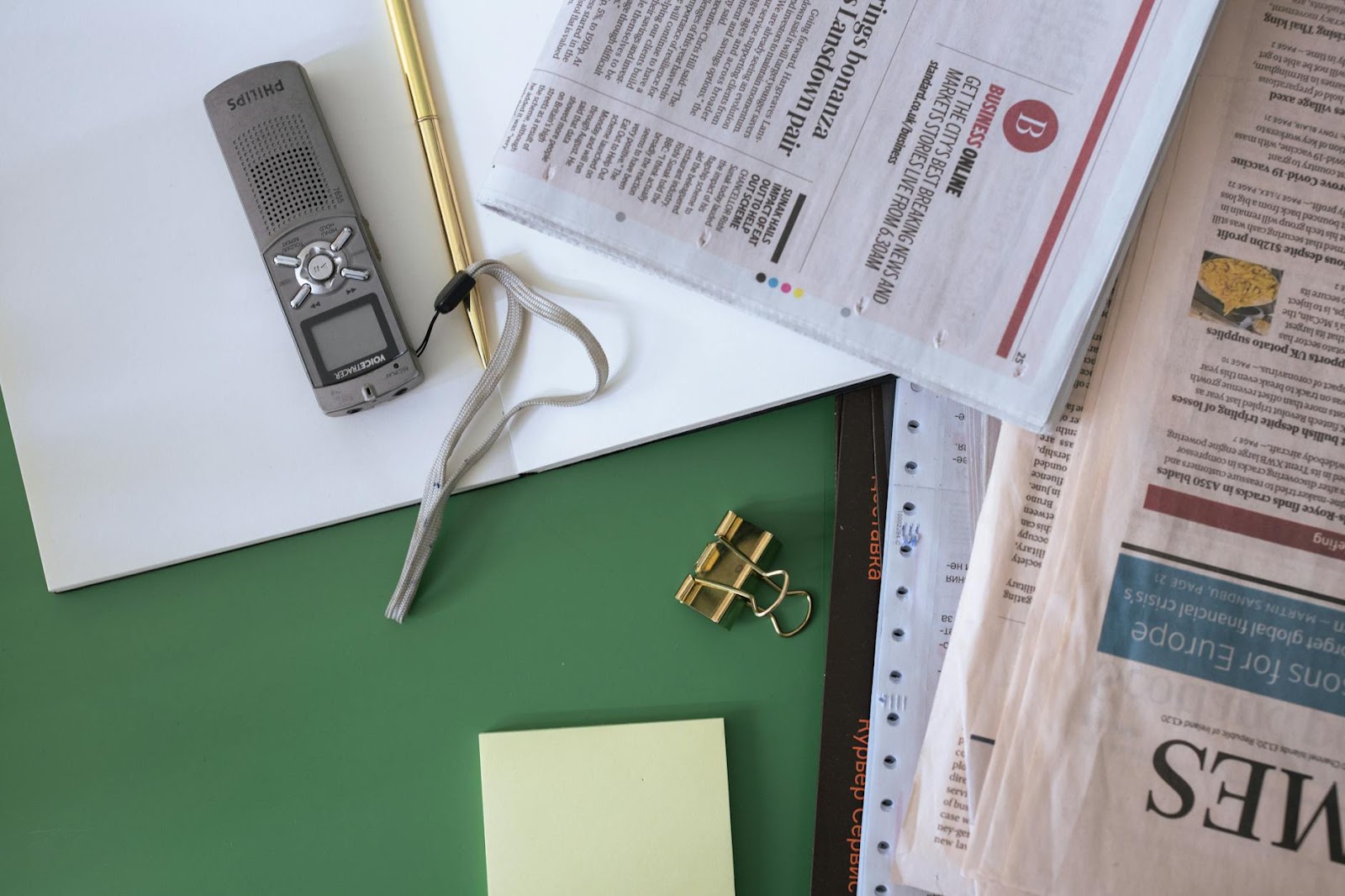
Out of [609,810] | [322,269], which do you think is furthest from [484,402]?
[609,810]

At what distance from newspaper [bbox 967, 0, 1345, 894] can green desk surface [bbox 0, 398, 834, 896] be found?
15 centimetres

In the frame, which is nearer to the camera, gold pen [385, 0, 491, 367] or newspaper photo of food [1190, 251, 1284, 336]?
newspaper photo of food [1190, 251, 1284, 336]

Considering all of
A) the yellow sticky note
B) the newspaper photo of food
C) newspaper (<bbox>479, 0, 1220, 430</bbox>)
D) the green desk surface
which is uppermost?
newspaper (<bbox>479, 0, 1220, 430</bbox>)

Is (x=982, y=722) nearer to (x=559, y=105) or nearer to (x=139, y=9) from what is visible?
(x=559, y=105)

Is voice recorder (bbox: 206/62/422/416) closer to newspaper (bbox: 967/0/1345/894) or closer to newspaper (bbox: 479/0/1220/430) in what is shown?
newspaper (bbox: 479/0/1220/430)

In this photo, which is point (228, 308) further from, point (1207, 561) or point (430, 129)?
point (1207, 561)

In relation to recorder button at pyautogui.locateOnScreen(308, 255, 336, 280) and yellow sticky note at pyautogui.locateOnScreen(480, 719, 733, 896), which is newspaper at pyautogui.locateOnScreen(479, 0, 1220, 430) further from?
yellow sticky note at pyautogui.locateOnScreen(480, 719, 733, 896)

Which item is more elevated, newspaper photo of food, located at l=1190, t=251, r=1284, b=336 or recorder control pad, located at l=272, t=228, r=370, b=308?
recorder control pad, located at l=272, t=228, r=370, b=308

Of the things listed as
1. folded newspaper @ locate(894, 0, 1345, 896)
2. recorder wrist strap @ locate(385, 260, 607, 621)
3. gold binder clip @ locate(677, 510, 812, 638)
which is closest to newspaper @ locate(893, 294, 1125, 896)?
folded newspaper @ locate(894, 0, 1345, 896)

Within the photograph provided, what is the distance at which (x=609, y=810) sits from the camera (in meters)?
0.62

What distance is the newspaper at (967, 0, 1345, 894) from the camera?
1.74 feet

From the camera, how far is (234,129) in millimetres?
648

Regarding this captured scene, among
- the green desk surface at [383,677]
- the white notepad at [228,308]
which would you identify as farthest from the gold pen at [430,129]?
the green desk surface at [383,677]

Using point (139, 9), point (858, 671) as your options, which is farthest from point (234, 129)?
point (858, 671)
